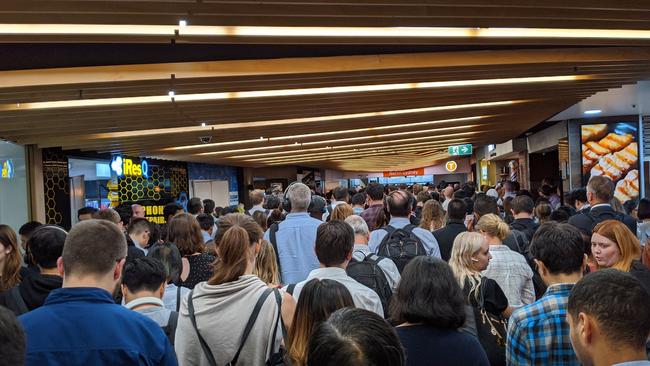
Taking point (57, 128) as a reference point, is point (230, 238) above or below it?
below

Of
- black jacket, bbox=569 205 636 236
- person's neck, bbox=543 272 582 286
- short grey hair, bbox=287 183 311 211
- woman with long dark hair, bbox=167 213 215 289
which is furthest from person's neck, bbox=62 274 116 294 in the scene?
black jacket, bbox=569 205 636 236

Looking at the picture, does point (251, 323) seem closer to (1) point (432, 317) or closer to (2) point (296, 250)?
(1) point (432, 317)

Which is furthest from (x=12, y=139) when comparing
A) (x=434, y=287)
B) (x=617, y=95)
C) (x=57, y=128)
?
(x=617, y=95)

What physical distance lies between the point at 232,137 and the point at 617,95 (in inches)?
342

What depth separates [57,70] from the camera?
6777 millimetres

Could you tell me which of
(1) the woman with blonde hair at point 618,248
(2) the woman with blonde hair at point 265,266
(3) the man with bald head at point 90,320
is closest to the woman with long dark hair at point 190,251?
(2) the woman with blonde hair at point 265,266

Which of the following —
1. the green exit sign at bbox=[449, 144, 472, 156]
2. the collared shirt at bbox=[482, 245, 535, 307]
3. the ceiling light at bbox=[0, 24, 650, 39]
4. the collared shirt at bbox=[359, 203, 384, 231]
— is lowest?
the collared shirt at bbox=[482, 245, 535, 307]

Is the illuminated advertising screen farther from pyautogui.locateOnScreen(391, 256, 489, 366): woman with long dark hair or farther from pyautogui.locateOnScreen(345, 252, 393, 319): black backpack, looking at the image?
pyautogui.locateOnScreen(391, 256, 489, 366): woman with long dark hair

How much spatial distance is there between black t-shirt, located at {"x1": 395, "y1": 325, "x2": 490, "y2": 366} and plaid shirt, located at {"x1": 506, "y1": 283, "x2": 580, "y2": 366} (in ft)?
1.02

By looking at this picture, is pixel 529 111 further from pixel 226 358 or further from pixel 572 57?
pixel 226 358

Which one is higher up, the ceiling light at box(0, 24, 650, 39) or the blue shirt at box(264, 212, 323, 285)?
the ceiling light at box(0, 24, 650, 39)

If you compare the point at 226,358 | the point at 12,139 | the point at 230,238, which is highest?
the point at 12,139

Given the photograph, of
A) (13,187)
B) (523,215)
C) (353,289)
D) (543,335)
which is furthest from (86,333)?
(13,187)

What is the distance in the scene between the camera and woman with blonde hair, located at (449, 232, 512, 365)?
3496mm
